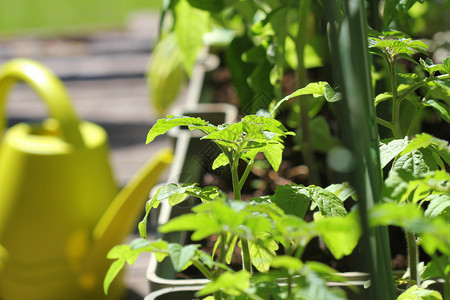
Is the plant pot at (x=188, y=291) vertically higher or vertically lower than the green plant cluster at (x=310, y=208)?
lower

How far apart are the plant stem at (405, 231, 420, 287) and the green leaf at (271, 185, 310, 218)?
0.07 meters

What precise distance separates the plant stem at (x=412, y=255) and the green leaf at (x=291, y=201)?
0.24 feet

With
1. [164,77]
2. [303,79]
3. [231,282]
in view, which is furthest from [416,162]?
[164,77]

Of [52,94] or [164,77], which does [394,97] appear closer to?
[52,94]

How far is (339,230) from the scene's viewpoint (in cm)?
20

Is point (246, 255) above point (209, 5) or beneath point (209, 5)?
beneath

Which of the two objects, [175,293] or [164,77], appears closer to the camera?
[175,293]

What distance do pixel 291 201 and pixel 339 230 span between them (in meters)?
0.11

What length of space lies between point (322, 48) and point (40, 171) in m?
0.39

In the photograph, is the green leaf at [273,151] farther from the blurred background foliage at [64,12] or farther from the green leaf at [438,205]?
the blurred background foliage at [64,12]

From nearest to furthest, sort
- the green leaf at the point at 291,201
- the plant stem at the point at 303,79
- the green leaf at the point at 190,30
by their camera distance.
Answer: the green leaf at the point at 291,201, the plant stem at the point at 303,79, the green leaf at the point at 190,30

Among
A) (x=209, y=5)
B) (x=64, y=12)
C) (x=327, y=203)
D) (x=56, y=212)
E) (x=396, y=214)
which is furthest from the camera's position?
(x=64, y=12)

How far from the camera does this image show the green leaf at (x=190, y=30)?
68cm

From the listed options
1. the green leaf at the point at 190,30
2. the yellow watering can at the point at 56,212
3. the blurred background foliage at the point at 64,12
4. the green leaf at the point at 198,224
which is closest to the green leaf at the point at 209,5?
the green leaf at the point at 190,30
